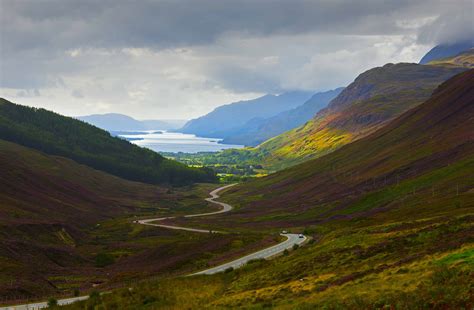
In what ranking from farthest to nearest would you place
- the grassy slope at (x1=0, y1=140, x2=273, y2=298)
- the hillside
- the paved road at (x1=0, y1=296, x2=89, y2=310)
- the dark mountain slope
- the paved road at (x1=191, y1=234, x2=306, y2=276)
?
the dark mountain slope
the grassy slope at (x1=0, y1=140, x2=273, y2=298)
the hillside
the paved road at (x1=191, y1=234, x2=306, y2=276)
the paved road at (x1=0, y1=296, x2=89, y2=310)

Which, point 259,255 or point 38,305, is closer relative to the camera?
point 38,305

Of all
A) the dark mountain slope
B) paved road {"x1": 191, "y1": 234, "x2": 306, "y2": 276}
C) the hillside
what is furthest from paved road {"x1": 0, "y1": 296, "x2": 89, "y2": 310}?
the dark mountain slope

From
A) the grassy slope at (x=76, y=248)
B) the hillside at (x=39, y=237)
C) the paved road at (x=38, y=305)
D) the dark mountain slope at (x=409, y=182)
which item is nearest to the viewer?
the paved road at (x=38, y=305)

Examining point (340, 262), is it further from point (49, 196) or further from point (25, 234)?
point (49, 196)

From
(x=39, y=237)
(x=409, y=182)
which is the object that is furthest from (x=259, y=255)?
(x=409, y=182)

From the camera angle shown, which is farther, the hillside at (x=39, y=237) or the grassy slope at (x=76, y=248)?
the grassy slope at (x=76, y=248)

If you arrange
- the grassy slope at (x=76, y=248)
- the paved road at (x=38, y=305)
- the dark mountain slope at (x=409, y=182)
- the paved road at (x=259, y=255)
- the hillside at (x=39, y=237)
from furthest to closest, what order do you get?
the dark mountain slope at (x=409, y=182), the grassy slope at (x=76, y=248), the hillside at (x=39, y=237), the paved road at (x=259, y=255), the paved road at (x=38, y=305)

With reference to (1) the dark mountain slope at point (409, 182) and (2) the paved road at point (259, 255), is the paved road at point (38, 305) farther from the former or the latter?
(1) the dark mountain slope at point (409, 182)

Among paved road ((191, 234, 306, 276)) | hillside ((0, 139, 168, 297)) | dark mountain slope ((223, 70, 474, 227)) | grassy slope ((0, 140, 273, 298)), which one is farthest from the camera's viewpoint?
dark mountain slope ((223, 70, 474, 227))

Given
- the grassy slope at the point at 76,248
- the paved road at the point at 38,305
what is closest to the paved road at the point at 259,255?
the grassy slope at the point at 76,248

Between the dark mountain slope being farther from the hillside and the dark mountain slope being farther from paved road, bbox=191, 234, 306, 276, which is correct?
the hillside

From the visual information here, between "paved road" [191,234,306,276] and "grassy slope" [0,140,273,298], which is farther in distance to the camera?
"grassy slope" [0,140,273,298]

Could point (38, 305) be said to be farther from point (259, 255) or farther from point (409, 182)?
point (409, 182)

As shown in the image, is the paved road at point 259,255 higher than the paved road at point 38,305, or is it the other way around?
the paved road at point 38,305
